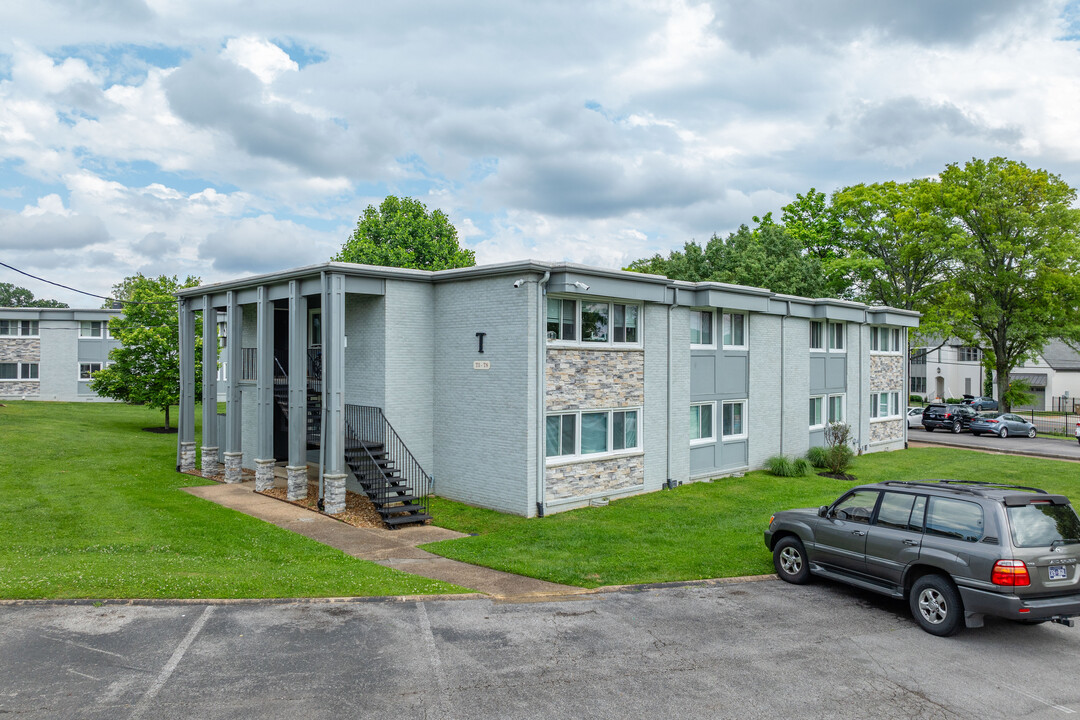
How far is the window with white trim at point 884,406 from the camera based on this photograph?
30000 millimetres

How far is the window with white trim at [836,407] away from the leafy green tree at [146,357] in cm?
2794

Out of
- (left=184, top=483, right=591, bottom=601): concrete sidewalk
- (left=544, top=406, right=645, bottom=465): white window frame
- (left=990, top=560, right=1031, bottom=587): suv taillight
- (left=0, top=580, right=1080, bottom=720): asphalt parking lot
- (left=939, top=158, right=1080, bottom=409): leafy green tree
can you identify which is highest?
(left=939, top=158, right=1080, bottom=409): leafy green tree

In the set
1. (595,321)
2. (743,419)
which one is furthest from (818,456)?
(595,321)

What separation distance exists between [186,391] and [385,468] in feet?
33.9

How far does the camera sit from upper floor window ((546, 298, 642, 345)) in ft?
55.7

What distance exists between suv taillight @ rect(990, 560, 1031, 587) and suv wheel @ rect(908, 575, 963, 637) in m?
0.67

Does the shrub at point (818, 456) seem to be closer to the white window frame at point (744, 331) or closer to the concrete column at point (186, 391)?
the white window frame at point (744, 331)

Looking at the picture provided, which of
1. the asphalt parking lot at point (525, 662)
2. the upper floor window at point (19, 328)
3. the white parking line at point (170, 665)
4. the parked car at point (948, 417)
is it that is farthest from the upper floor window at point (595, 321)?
the upper floor window at point (19, 328)

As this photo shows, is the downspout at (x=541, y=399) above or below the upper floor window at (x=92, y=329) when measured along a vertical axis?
below

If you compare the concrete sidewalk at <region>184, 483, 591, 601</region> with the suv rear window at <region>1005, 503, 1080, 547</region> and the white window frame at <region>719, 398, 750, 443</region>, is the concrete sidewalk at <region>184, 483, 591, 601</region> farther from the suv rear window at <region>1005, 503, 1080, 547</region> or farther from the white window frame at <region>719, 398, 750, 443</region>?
the white window frame at <region>719, 398, 750, 443</region>

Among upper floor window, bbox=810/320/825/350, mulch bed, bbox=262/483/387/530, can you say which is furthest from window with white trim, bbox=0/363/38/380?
upper floor window, bbox=810/320/825/350

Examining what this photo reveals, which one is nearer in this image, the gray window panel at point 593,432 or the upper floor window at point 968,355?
the gray window panel at point 593,432

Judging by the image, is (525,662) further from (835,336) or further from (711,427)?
(835,336)

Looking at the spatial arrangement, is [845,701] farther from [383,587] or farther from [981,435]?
[981,435]
